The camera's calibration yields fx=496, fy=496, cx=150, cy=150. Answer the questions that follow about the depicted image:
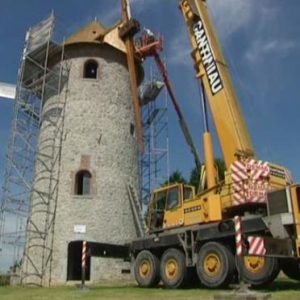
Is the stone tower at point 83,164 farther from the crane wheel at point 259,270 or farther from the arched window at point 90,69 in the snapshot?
the crane wheel at point 259,270

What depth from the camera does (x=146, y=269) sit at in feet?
56.1

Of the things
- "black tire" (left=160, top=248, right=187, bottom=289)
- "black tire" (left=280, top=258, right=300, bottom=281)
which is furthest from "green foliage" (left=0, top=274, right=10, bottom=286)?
"black tire" (left=280, top=258, right=300, bottom=281)

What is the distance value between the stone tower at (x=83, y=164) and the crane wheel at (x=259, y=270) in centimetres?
1138

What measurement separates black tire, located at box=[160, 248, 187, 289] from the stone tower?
779 centimetres

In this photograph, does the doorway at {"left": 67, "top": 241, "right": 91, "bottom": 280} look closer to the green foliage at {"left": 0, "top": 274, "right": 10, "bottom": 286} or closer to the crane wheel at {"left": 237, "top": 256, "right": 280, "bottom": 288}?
the green foliage at {"left": 0, "top": 274, "right": 10, "bottom": 286}

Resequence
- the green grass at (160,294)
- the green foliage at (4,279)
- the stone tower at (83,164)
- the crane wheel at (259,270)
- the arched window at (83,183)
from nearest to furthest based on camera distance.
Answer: the green grass at (160,294) < the crane wheel at (259,270) < the stone tower at (83,164) < the arched window at (83,183) < the green foliage at (4,279)

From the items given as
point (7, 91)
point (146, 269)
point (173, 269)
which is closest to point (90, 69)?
point (7, 91)

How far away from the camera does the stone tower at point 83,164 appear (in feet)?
77.6

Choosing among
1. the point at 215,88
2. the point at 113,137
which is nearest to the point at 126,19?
the point at 113,137

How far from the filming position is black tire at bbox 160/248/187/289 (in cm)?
1544

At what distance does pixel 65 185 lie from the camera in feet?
79.9

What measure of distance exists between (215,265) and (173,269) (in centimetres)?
201

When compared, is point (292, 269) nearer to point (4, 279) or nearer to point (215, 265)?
point (215, 265)

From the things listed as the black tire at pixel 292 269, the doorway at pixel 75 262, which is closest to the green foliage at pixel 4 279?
the doorway at pixel 75 262
